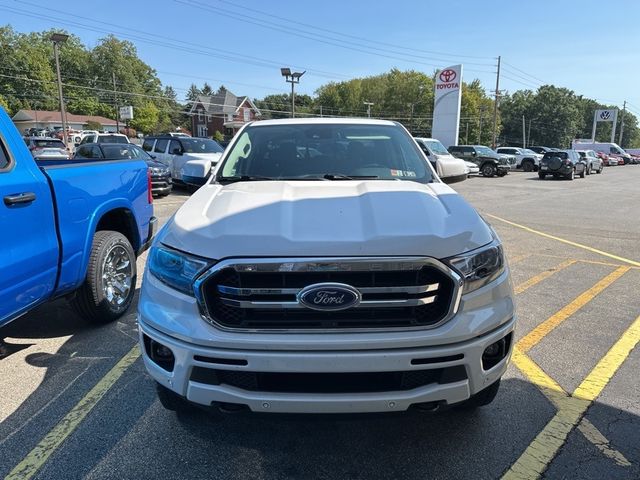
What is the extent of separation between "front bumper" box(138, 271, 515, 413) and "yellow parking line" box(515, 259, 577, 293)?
3752 mm

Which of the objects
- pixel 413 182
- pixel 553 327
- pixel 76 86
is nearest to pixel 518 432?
pixel 413 182

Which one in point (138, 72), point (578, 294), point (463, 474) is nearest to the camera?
point (463, 474)

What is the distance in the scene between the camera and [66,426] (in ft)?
9.27

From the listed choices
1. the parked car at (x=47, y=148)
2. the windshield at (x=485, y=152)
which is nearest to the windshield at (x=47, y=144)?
the parked car at (x=47, y=148)

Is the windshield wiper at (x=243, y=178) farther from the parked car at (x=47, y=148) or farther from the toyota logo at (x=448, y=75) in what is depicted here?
the toyota logo at (x=448, y=75)

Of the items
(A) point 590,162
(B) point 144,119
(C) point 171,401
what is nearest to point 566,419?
(C) point 171,401

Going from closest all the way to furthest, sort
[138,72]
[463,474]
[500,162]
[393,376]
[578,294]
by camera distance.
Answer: [393,376], [463,474], [578,294], [500,162], [138,72]

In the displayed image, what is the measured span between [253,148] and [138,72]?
109 m

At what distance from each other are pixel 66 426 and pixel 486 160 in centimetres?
2934

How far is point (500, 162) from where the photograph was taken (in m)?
28.9

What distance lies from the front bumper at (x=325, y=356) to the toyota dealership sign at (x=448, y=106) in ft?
121

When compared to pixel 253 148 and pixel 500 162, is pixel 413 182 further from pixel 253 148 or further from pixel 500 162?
pixel 500 162

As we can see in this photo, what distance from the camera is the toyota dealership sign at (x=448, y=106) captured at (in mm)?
36750

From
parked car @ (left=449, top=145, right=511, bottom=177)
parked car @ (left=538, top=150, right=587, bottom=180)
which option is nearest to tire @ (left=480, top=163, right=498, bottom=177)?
parked car @ (left=449, top=145, right=511, bottom=177)
